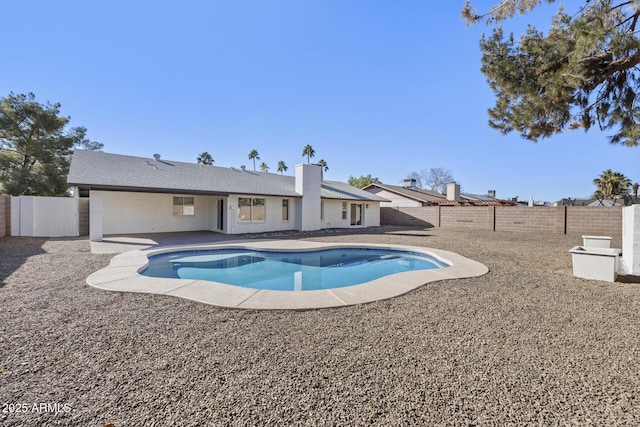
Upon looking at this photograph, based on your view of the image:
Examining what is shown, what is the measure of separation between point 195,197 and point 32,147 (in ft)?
47.0

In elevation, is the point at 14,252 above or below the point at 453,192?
below

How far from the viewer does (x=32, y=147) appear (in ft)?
66.6

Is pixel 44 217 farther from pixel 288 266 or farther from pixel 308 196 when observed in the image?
pixel 308 196

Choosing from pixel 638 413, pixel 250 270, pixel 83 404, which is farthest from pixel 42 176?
pixel 638 413

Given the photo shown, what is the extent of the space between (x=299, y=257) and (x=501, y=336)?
7348 millimetres

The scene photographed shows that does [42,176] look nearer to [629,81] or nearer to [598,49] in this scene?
[598,49]

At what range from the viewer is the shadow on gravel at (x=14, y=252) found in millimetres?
6517

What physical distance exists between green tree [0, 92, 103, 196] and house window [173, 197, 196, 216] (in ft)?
39.0

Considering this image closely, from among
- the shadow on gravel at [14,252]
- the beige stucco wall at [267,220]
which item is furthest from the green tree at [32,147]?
the beige stucco wall at [267,220]

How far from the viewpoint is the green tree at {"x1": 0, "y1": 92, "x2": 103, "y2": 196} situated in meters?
19.8

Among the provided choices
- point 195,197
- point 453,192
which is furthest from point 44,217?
point 453,192

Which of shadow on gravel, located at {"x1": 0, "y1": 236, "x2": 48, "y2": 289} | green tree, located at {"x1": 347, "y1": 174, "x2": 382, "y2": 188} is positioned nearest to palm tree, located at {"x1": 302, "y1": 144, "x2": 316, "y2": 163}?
green tree, located at {"x1": 347, "y1": 174, "x2": 382, "y2": 188}

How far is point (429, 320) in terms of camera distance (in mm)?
3916

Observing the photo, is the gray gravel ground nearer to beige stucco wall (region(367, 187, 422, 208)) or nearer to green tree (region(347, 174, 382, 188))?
beige stucco wall (region(367, 187, 422, 208))
